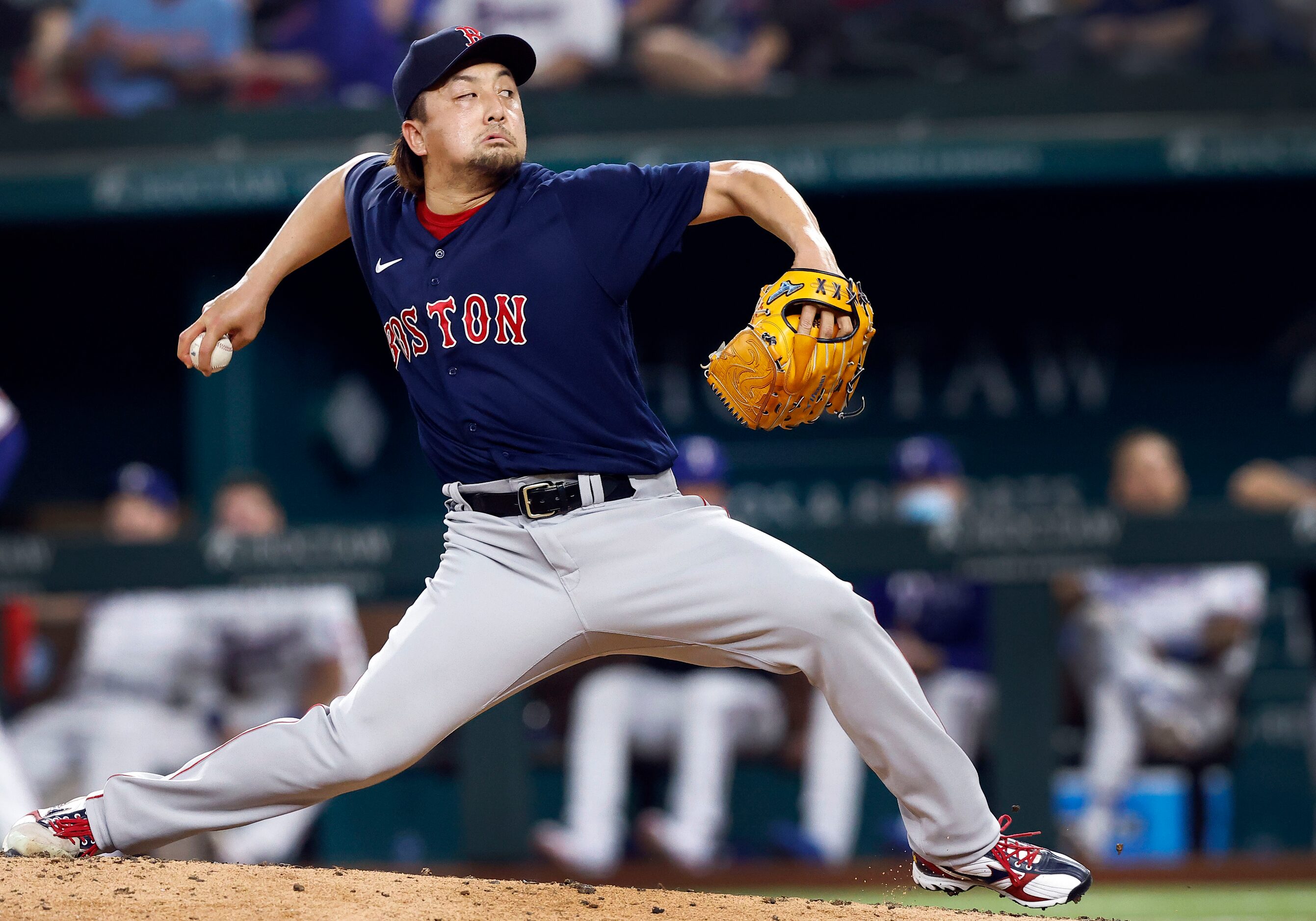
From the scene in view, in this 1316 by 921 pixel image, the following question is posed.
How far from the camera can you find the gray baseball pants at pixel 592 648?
250 centimetres

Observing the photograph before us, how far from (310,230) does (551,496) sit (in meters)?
0.74

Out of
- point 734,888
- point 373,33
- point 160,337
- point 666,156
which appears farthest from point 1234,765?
point 160,337

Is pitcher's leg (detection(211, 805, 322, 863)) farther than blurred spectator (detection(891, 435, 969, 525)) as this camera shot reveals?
No

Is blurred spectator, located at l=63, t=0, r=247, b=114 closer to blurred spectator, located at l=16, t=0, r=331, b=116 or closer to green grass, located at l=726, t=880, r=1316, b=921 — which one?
blurred spectator, located at l=16, t=0, r=331, b=116

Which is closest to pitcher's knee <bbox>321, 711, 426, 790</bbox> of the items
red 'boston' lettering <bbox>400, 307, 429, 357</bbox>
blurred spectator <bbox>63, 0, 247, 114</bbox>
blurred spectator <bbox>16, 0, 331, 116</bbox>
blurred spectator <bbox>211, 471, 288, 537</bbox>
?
red 'boston' lettering <bbox>400, 307, 429, 357</bbox>

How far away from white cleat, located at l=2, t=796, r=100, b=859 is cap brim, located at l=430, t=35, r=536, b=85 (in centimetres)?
147

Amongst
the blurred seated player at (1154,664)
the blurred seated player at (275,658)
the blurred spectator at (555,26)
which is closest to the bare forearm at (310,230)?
the blurred seated player at (275,658)

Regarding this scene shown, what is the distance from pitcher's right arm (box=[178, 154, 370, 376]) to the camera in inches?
109

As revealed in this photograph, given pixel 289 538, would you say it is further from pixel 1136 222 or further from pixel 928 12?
pixel 1136 222

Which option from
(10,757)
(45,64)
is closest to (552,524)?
(10,757)

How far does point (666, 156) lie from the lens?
696 centimetres

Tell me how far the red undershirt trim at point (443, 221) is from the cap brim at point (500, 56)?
0.74ft

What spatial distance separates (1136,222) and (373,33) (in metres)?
3.96

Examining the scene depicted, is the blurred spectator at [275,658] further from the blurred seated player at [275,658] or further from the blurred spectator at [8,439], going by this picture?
the blurred spectator at [8,439]
